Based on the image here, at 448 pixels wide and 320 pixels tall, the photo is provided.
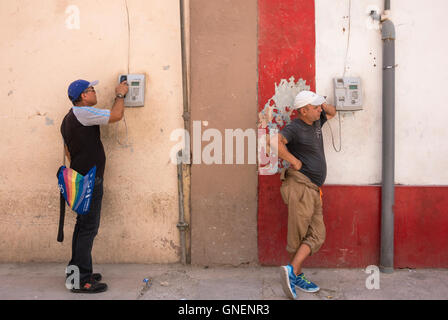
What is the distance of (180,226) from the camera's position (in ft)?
13.1

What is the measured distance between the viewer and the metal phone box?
3760 millimetres

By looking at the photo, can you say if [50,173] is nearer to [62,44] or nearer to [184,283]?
[62,44]

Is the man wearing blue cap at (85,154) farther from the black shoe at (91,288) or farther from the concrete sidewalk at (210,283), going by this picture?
the concrete sidewalk at (210,283)

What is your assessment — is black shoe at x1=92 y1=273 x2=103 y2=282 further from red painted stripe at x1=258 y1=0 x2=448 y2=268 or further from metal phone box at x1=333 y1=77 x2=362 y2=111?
metal phone box at x1=333 y1=77 x2=362 y2=111

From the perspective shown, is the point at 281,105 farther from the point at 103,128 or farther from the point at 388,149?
the point at 103,128

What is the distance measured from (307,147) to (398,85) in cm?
119

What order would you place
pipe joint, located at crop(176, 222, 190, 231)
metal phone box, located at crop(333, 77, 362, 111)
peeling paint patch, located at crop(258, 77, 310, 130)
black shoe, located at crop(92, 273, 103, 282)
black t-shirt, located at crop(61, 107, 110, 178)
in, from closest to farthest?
black t-shirt, located at crop(61, 107, 110, 178), black shoe, located at crop(92, 273, 103, 282), metal phone box, located at crop(333, 77, 362, 111), peeling paint patch, located at crop(258, 77, 310, 130), pipe joint, located at crop(176, 222, 190, 231)

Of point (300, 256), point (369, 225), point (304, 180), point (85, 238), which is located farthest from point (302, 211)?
point (85, 238)

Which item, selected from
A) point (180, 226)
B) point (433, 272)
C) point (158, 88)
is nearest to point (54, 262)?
point (180, 226)

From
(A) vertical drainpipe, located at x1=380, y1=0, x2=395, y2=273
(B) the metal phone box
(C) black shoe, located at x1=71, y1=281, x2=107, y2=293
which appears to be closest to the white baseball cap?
(B) the metal phone box

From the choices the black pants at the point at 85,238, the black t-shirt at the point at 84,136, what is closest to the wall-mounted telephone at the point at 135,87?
the black t-shirt at the point at 84,136

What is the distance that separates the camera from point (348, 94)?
12.3 ft

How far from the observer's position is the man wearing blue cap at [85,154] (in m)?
3.38

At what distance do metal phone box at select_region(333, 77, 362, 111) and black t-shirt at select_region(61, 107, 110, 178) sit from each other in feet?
6.85
